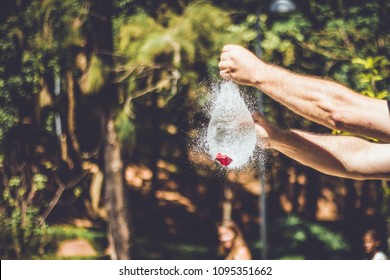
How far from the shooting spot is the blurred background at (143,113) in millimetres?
6871

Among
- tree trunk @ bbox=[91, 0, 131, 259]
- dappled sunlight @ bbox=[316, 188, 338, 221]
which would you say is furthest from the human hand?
dappled sunlight @ bbox=[316, 188, 338, 221]

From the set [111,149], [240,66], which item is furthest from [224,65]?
[111,149]

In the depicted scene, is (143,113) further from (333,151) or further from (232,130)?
(333,151)

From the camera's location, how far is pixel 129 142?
7867mm

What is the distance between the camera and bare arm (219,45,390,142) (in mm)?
1777

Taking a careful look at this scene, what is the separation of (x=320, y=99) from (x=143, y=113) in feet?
21.4

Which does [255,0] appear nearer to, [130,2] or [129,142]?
[130,2]

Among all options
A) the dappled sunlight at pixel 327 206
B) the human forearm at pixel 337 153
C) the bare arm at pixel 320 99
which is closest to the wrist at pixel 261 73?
the bare arm at pixel 320 99

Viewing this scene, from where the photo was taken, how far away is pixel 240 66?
191 cm

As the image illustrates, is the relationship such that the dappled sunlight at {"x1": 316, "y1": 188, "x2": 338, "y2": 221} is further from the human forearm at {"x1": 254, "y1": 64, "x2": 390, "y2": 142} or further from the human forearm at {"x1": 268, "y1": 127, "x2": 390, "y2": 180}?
the human forearm at {"x1": 254, "y1": 64, "x2": 390, "y2": 142}

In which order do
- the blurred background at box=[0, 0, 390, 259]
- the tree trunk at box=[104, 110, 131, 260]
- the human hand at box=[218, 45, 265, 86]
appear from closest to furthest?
the human hand at box=[218, 45, 265, 86]
the blurred background at box=[0, 0, 390, 259]
the tree trunk at box=[104, 110, 131, 260]

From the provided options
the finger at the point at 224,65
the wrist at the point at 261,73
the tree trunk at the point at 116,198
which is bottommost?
the tree trunk at the point at 116,198

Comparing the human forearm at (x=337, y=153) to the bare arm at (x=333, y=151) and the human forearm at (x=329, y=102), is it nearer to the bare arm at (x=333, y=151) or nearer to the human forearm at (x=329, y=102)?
the bare arm at (x=333, y=151)
